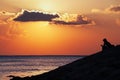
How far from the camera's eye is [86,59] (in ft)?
85.5

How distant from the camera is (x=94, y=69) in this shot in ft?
75.3

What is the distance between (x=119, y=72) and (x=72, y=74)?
3161mm

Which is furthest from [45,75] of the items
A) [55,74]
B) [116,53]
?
[116,53]

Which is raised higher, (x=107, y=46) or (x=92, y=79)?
(x=107, y=46)

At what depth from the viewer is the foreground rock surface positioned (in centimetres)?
2169

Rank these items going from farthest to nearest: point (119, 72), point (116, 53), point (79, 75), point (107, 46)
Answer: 1. point (107, 46)
2. point (116, 53)
3. point (79, 75)
4. point (119, 72)

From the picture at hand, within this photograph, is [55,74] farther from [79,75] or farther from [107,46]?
[107,46]

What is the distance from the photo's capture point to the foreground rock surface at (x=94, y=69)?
2169cm

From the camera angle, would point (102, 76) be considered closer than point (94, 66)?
Yes

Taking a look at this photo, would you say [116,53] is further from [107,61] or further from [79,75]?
[79,75]

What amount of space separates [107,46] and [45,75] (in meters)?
5.39

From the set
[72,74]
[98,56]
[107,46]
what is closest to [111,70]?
[72,74]

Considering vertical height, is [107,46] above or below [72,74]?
above

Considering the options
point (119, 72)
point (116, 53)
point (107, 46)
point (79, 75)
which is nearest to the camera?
point (119, 72)
